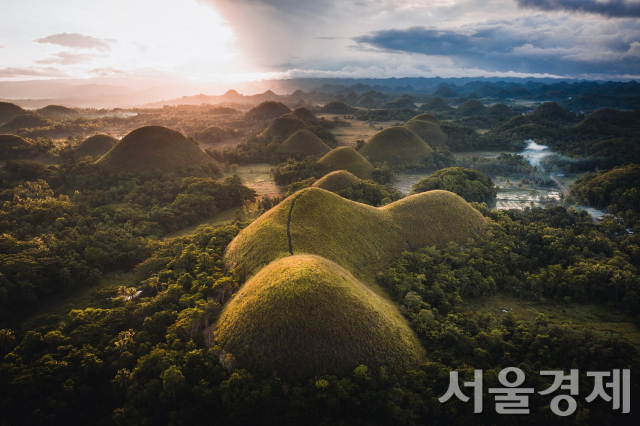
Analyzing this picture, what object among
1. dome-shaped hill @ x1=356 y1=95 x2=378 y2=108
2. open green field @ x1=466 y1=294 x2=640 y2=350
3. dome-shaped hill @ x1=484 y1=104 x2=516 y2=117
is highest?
dome-shaped hill @ x1=356 y1=95 x2=378 y2=108

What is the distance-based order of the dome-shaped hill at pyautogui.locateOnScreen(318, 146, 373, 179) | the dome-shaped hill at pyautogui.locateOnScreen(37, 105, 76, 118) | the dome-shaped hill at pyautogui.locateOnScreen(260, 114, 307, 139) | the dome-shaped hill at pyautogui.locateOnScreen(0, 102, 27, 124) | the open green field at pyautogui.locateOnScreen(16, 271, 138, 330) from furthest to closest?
the dome-shaped hill at pyautogui.locateOnScreen(37, 105, 76, 118), the dome-shaped hill at pyautogui.locateOnScreen(0, 102, 27, 124), the dome-shaped hill at pyautogui.locateOnScreen(260, 114, 307, 139), the dome-shaped hill at pyautogui.locateOnScreen(318, 146, 373, 179), the open green field at pyautogui.locateOnScreen(16, 271, 138, 330)

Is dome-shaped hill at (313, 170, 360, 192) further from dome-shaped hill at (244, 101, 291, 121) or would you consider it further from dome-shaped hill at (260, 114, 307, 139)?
dome-shaped hill at (244, 101, 291, 121)

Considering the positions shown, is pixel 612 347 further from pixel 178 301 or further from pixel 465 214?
pixel 178 301

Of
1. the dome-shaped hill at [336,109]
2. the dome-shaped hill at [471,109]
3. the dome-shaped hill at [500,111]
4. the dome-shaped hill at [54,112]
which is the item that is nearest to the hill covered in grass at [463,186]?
the dome-shaped hill at [500,111]

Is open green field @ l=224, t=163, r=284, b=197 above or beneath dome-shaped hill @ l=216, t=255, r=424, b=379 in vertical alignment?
above

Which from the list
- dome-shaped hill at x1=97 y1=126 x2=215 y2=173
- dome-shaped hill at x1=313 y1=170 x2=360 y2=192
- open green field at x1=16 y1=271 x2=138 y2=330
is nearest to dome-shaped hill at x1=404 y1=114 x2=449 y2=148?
dome-shaped hill at x1=313 y1=170 x2=360 y2=192

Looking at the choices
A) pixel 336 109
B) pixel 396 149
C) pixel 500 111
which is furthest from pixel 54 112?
pixel 500 111
